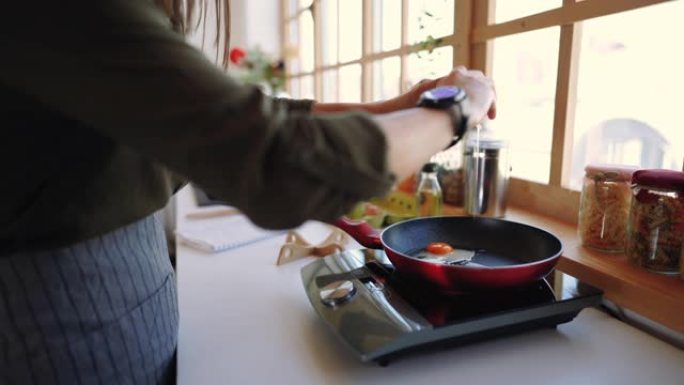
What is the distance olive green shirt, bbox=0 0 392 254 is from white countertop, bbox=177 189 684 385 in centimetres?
25

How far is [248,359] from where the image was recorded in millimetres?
543

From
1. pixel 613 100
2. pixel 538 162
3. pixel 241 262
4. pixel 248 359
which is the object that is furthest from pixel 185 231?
pixel 613 100

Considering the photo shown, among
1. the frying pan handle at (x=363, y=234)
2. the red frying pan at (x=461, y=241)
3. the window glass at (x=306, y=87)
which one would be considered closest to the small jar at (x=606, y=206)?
the red frying pan at (x=461, y=241)

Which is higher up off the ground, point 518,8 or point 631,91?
point 518,8

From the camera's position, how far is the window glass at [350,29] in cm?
167

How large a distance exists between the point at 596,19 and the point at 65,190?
0.81m

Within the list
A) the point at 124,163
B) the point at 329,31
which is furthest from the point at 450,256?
the point at 329,31

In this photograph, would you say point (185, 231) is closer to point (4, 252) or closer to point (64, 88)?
point (4, 252)

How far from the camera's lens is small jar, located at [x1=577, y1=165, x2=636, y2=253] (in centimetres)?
68

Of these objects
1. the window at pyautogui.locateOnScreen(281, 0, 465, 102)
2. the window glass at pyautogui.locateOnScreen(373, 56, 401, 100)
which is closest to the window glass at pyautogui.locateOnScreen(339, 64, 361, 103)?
the window at pyautogui.locateOnScreen(281, 0, 465, 102)

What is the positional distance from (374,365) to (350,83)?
1.41 m

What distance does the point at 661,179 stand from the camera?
0.56 metres

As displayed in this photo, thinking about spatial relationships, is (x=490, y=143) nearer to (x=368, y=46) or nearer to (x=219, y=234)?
(x=219, y=234)

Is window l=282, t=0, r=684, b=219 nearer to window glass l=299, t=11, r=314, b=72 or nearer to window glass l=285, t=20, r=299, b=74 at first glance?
window glass l=299, t=11, r=314, b=72
